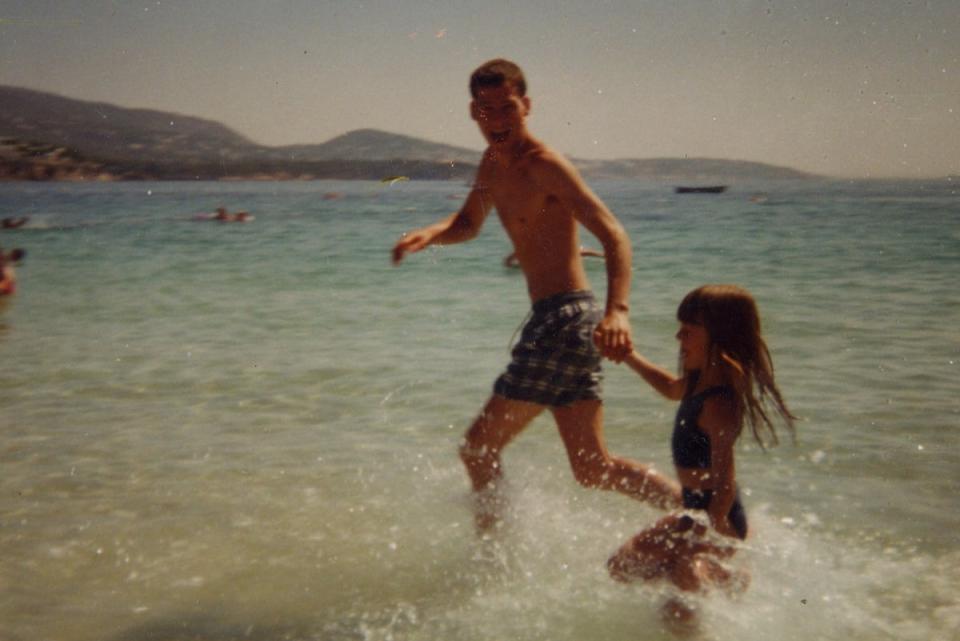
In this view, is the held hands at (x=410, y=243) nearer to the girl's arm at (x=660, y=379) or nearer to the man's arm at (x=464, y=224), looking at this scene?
the man's arm at (x=464, y=224)

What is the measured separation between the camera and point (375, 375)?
6.43 meters

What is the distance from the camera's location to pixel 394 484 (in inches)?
164

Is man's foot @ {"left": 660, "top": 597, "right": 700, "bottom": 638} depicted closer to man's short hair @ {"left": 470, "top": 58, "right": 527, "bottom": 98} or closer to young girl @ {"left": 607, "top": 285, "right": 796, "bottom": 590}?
young girl @ {"left": 607, "top": 285, "right": 796, "bottom": 590}

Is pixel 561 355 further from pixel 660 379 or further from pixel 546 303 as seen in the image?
pixel 660 379

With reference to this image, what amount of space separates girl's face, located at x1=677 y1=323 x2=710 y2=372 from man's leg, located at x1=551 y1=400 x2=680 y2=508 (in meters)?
0.43

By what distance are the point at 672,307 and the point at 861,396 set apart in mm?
4637

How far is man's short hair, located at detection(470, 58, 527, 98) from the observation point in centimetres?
302

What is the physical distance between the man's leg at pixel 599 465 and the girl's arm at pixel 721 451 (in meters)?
0.30

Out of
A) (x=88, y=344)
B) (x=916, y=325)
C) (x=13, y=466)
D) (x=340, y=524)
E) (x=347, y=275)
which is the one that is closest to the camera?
(x=340, y=524)

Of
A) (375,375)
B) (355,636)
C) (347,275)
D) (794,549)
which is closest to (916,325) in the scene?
(375,375)

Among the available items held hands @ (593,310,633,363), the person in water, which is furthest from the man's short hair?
held hands @ (593,310,633,363)

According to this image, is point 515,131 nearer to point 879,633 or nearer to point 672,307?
point 879,633

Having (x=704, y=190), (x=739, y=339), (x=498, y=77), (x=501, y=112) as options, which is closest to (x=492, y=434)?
(x=739, y=339)

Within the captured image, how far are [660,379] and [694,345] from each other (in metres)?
0.23
